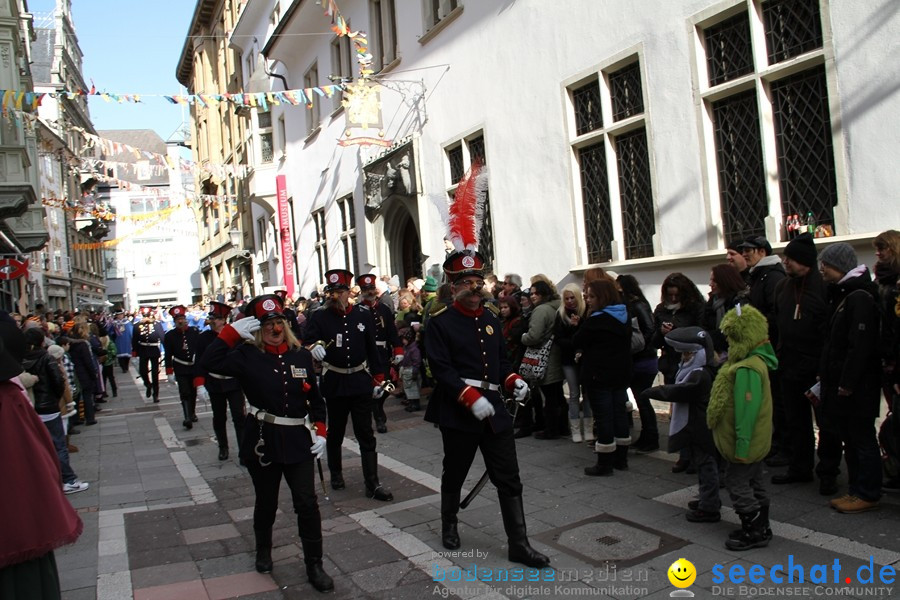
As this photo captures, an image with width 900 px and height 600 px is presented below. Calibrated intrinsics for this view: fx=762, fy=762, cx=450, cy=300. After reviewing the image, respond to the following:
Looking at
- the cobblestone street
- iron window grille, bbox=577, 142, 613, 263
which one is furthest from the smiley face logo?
iron window grille, bbox=577, 142, 613, 263

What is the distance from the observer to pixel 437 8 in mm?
14867

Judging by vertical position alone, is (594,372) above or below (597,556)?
above

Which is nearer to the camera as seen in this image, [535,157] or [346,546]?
[346,546]

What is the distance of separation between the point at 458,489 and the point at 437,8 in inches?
467

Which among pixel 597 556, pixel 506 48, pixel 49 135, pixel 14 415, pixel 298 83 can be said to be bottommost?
pixel 597 556

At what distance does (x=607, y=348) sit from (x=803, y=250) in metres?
1.89

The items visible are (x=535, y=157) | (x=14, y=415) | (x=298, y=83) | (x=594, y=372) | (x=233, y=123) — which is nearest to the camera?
(x=14, y=415)

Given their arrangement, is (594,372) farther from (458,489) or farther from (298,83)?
(298,83)

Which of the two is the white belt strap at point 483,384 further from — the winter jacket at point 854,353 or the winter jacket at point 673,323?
the winter jacket at point 854,353

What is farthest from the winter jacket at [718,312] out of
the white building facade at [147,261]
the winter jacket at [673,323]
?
the white building facade at [147,261]

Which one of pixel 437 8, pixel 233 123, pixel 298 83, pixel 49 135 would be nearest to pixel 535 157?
pixel 437 8

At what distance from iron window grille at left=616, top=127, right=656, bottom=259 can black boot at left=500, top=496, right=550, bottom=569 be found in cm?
568

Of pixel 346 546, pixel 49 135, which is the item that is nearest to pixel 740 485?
pixel 346 546

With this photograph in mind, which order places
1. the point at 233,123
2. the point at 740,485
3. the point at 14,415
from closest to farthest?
1. the point at 14,415
2. the point at 740,485
3. the point at 233,123
